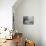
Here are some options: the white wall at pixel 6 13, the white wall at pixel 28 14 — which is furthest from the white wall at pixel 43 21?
the white wall at pixel 6 13

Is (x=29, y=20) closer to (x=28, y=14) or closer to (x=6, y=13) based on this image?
(x=28, y=14)

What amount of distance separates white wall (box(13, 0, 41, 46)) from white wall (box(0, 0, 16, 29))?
45.5 inches

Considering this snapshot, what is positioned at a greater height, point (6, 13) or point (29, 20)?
point (6, 13)

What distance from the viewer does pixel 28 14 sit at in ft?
16.6

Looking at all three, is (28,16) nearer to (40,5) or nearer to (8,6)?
(40,5)

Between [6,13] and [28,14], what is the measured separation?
144 cm

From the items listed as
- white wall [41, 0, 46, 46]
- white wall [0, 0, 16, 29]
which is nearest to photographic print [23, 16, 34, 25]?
white wall [41, 0, 46, 46]

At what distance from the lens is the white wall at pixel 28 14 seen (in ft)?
16.5

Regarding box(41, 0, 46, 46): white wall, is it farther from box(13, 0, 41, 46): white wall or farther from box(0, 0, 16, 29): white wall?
box(0, 0, 16, 29): white wall

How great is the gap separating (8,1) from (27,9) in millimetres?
1426

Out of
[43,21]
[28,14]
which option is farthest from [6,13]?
[43,21]

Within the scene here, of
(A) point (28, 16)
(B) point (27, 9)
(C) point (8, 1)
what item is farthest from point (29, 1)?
(C) point (8, 1)

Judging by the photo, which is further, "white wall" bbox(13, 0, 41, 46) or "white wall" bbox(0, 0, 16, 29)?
"white wall" bbox(13, 0, 41, 46)

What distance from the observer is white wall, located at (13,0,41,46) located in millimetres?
5031
